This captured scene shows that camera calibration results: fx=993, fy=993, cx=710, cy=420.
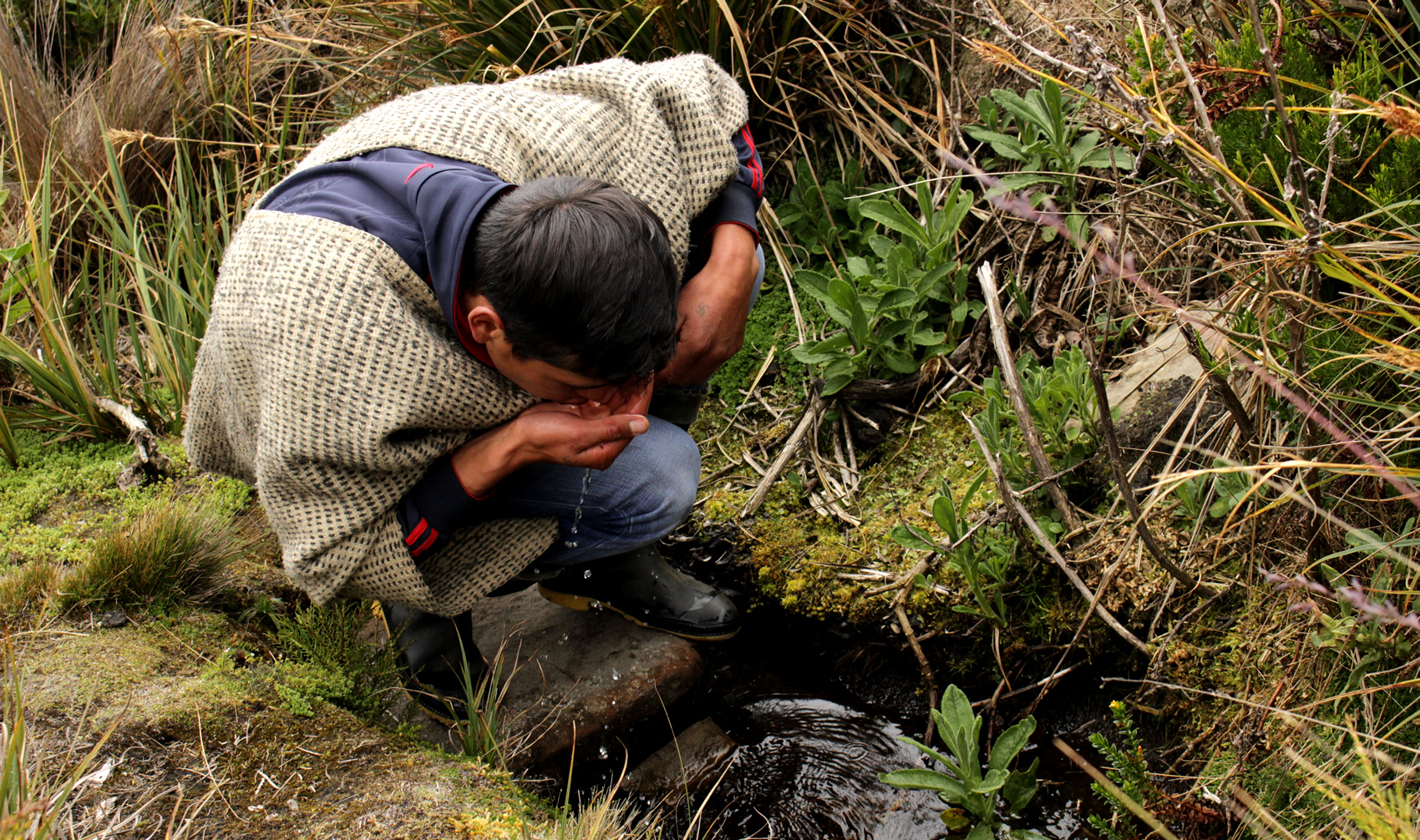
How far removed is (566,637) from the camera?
8.77 feet

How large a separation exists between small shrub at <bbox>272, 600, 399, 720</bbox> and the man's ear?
32.9 inches

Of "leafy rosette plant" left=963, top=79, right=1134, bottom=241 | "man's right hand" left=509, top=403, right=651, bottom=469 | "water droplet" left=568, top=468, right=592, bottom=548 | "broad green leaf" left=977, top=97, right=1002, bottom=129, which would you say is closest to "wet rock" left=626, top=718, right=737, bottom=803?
"water droplet" left=568, top=468, right=592, bottom=548

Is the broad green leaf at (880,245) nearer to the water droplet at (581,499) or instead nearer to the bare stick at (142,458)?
the water droplet at (581,499)

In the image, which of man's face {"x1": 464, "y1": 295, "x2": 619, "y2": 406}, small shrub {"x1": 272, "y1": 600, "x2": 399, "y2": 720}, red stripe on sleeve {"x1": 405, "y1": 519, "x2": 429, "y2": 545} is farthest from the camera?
small shrub {"x1": 272, "y1": 600, "x2": 399, "y2": 720}

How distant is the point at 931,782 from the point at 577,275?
1.22 meters

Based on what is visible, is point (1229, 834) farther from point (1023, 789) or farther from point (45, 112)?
point (45, 112)

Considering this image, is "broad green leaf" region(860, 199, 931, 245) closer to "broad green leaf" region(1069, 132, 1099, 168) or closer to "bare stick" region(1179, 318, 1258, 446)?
"broad green leaf" region(1069, 132, 1099, 168)

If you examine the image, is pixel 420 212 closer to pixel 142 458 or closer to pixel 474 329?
pixel 474 329

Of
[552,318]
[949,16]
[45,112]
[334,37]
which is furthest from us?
[334,37]

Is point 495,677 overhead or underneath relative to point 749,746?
overhead

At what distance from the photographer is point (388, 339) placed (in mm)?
1789

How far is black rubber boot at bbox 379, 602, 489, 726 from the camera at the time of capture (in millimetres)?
2361

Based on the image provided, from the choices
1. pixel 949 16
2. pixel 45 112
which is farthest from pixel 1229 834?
pixel 45 112

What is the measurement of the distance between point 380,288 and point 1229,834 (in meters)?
1.77
